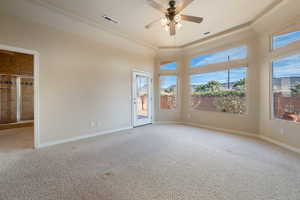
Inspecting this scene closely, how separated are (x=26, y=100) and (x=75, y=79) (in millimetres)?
3830

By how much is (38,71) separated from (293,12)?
5.79 m

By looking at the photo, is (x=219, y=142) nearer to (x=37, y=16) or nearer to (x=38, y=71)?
(x=38, y=71)

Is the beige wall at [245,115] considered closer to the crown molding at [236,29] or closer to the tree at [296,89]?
the crown molding at [236,29]

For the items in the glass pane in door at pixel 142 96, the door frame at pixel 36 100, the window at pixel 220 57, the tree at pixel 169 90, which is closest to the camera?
the door frame at pixel 36 100

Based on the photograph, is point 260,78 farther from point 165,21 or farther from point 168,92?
point 165,21

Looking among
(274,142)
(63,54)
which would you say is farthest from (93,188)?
(274,142)

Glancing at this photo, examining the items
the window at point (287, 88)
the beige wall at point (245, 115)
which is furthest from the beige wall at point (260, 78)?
the window at point (287, 88)

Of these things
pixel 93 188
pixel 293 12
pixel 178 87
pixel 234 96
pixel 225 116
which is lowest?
pixel 93 188

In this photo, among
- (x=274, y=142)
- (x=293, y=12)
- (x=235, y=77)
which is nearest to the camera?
(x=293, y=12)

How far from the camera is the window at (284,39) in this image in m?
2.84

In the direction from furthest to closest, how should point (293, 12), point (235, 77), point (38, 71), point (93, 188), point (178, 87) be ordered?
point (178, 87), point (235, 77), point (38, 71), point (293, 12), point (93, 188)

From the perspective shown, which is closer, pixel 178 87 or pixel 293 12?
pixel 293 12

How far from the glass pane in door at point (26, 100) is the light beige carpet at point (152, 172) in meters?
3.58

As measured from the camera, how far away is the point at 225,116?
4453 millimetres
